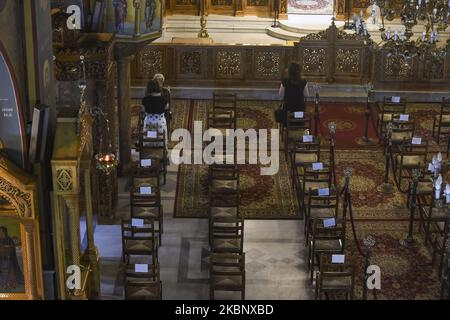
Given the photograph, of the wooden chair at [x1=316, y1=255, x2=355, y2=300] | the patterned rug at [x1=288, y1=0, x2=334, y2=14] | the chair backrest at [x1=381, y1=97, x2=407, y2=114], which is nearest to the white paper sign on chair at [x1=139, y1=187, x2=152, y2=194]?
the wooden chair at [x1=316, y1=255, x2=355, y2=300]

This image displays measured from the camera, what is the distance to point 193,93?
854 inches

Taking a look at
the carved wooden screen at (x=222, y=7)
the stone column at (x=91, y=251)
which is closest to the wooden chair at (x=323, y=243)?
the stone column at (x=91, y=251)

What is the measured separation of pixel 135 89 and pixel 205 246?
8.30m

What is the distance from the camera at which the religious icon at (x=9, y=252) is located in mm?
9484

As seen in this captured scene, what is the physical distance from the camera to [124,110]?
16203 mm

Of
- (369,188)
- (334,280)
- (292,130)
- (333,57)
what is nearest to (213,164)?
(292,130)

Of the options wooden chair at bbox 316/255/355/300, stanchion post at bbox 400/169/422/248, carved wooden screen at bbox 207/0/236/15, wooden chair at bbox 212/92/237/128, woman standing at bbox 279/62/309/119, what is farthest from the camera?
carved wooden screen at bbox 207/0/236/15

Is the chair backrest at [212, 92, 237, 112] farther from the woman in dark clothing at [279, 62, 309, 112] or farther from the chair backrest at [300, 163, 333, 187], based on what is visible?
the chair backrest at [300, 163, 333, 187]

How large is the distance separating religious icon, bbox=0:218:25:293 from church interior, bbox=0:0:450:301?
0.02m

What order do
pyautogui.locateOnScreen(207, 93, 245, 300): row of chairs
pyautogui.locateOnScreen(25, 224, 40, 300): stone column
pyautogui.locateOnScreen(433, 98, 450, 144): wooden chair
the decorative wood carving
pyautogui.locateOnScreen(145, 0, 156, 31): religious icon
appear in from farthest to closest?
the decorative wood carving
pyautogui.locateOnScreen(433, 98, 450, 144): wooden chair
pyautogui.locateOnScreen(145, 0, 156, 31): religious icon
pyautogui.locateOnScreen(207, 93, 245, 300): row of chairs
pyautogui.locateOnScreen(25, 224, 40, 300): stone column

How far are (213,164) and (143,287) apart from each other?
4.44 metres

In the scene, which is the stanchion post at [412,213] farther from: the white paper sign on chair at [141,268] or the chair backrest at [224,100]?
the chair backrest at [224,100]

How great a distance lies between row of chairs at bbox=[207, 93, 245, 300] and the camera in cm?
1172
